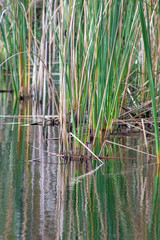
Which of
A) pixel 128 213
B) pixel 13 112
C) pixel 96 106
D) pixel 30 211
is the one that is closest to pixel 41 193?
pixel 30 211

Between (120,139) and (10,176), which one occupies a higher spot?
(120,139)

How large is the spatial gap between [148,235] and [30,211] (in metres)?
0.29

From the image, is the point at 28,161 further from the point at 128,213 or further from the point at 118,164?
the point at 128,213

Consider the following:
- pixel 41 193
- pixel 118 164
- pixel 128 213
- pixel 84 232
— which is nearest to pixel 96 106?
pixel 118 164

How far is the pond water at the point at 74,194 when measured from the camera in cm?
92

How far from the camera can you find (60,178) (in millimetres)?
1334

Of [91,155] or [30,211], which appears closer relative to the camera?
[30,211]

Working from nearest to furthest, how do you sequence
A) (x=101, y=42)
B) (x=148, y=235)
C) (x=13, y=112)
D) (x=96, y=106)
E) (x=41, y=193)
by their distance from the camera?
(x=148, y=235) < (x=41, y=193) < (x=101, y=42) < (x=96, y=106) < (x=13, y=112)

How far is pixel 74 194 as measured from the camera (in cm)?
118

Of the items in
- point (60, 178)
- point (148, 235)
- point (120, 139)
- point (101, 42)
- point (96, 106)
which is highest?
point (101, 42)

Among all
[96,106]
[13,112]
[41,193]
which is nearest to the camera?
[41,193]

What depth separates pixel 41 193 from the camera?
118cm

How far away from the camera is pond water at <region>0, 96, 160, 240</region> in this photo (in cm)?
92

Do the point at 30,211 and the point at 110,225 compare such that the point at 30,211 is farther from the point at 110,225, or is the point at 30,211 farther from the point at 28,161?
the point at 28,161
